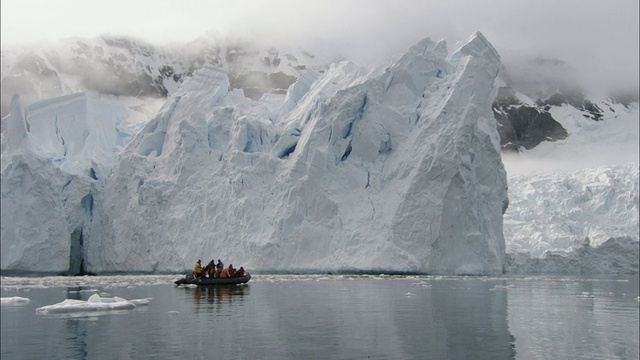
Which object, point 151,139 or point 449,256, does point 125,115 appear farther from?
point 449,256

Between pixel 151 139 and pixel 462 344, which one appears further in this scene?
pixel 151 139

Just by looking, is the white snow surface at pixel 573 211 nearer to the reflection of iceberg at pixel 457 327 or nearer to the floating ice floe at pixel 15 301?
the reflection of iceberg at pixel 457 327

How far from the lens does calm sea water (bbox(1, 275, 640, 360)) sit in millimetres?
7395

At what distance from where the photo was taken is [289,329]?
9.15 metres

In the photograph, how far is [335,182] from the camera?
27359 millimetres

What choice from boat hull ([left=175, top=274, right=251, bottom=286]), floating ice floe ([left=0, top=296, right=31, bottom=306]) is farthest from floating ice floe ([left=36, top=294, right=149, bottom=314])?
boat hull ([left=175, top=274, right=251, bottom=286])

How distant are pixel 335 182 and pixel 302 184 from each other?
1.37 meters

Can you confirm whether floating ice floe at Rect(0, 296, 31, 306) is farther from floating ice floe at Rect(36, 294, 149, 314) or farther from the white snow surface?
the white snow surface

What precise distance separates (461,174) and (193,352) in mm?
19855

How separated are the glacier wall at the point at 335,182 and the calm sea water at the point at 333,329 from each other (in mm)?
11467

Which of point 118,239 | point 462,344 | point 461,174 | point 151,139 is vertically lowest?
point 462,344

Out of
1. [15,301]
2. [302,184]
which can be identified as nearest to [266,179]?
[302,184]

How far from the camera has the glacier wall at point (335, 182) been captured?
1025 inches

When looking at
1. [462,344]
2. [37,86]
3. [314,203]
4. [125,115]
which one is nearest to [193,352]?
[462,344]
